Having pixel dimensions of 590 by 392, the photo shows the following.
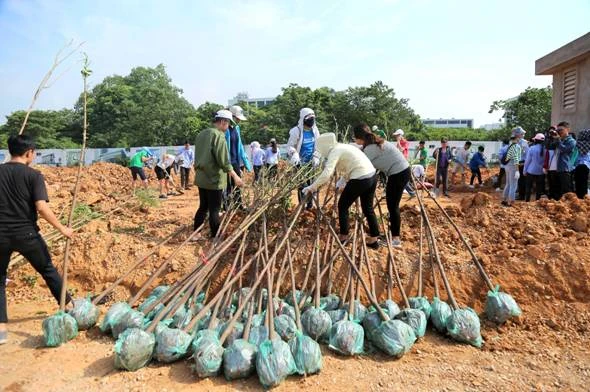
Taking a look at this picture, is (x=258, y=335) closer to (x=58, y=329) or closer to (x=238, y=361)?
(x=238, y=361)

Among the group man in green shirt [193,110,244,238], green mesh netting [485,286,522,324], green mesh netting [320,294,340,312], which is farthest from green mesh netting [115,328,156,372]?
green mesh netting [485,286,522,324]

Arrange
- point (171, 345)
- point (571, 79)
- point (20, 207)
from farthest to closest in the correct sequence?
point (571, 79) → point (20, 207) → point (171, 345)

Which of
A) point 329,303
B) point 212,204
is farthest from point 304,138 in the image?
point 329,303

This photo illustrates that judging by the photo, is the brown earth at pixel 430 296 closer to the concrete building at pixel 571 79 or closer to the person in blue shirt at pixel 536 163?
the person in blue shirt at pixel 536 163

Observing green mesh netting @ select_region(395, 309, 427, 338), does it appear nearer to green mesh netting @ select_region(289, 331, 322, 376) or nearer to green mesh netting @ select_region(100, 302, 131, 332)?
green mesh netting @ select_region(289, 331, 322, 376)

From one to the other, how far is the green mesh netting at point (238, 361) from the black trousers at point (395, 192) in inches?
84.7

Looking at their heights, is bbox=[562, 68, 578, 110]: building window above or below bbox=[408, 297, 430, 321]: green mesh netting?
above

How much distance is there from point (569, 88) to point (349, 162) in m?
8.12

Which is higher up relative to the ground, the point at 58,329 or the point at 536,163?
the point at 536,163

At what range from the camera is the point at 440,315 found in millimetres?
3467

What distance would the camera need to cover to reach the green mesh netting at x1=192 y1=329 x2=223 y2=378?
2793 mm

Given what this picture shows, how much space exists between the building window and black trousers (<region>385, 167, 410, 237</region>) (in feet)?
23.4

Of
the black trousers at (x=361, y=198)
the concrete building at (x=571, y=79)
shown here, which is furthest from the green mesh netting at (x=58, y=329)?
the concrete building at (x=571, y=79)

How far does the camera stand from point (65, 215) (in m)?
6.29
